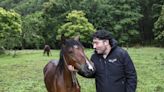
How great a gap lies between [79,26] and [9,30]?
1228cm

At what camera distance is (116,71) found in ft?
16.4

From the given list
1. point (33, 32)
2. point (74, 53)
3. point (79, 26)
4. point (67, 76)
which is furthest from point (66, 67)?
point (33, 32)

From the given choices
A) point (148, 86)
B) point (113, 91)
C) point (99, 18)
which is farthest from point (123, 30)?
point (113, 91)

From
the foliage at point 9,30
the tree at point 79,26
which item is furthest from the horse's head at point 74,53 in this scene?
the tree at point 79,26

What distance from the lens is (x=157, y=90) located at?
446 inches

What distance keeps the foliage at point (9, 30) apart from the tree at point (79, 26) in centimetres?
849

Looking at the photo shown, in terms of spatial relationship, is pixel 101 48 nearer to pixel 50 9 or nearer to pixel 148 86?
pixel 148 86

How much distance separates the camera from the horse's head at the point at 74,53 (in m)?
5.39

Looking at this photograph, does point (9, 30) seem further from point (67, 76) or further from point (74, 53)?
point (74, 53)

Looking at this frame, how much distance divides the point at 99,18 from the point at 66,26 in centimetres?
701

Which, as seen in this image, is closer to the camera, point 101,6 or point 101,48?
point 101,48

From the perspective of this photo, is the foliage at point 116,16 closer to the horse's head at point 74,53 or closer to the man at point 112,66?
the horse's head at point 74,53

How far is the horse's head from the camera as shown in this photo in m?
5.39

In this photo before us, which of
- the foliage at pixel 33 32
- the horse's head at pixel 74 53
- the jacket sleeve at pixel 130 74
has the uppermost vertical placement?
the horse's head at pixel 74 53
